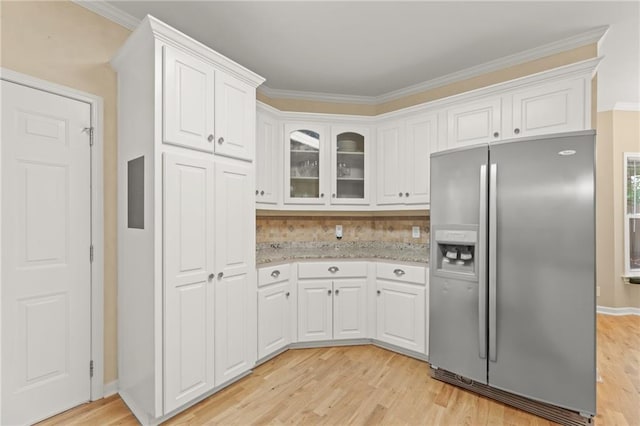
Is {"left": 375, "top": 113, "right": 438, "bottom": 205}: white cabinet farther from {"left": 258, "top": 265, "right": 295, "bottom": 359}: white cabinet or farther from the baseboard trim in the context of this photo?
the baseboard trim

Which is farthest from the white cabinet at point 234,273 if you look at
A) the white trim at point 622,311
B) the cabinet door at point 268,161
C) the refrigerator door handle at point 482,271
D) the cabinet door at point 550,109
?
the white trim at point 622,311

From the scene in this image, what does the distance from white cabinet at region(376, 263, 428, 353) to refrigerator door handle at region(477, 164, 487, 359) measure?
2.02ft

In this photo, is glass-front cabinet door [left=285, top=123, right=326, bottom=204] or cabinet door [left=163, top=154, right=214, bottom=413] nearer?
cabinet door [left=163, top=154, right=214, bottom=413]

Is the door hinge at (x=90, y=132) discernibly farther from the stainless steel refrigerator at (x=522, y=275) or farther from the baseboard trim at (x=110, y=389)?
the stainless steel refrigerator at (x=522, y=275)

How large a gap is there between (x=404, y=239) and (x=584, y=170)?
73.1 inches

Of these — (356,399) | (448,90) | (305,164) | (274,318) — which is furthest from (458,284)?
(448,90)

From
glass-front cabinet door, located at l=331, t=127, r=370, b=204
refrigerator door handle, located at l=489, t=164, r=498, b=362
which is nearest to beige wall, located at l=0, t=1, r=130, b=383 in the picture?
glass-front cabinet door, located at l=331, t=127, r=370, b=204

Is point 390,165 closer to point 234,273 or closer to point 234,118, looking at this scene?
point 234,118

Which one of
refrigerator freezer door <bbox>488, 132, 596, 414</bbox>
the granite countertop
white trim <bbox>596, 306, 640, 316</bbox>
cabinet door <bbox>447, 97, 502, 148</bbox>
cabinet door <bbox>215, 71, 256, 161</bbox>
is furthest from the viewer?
white trim <bbox>596, 306, 640, 316</bbox>

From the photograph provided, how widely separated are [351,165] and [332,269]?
3.77 feet

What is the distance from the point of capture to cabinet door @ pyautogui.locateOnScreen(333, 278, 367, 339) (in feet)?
10.5

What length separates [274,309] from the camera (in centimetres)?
296

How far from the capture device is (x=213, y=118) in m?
2.26

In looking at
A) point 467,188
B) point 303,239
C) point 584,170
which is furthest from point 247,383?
point 584,170
